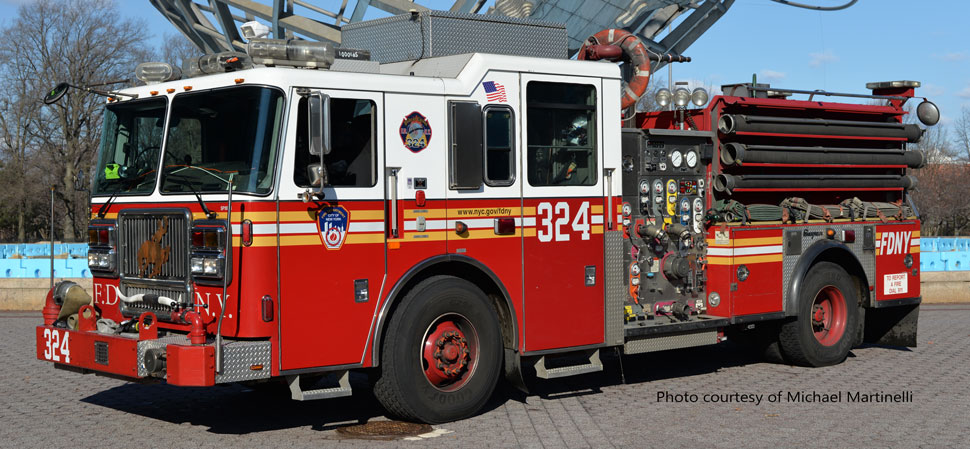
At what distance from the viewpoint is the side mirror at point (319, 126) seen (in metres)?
7.39

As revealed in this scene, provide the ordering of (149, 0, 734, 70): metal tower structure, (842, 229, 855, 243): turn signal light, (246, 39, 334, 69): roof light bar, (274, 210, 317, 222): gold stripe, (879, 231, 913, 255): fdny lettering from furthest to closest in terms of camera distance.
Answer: (149, 0, 734, 70): metal tower structure
(879, 231, 913, 255): fdny lettering
(842, 229, 855, 243): turn signal light
(246, 39, 334, 69): roof light bar
(274, 210, 317, 222): gold stripe

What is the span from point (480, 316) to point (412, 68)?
2175mm

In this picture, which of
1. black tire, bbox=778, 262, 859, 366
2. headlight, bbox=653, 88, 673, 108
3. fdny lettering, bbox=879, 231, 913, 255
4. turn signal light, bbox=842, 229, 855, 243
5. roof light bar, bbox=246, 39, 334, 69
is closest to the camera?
roof light bar, bbox=246, 39, 334, 69

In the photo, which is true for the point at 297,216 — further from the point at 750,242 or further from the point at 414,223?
the point at 750,242

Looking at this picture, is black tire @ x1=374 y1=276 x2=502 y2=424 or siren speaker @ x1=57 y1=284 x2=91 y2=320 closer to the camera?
black tire @ x1=374 y1=276 x2=502 y2=424

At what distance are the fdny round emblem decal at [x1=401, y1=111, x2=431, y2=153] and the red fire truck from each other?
2 cm

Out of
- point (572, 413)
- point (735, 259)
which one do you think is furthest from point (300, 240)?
point (735, 259)

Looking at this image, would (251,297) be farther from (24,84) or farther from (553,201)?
(24,84)

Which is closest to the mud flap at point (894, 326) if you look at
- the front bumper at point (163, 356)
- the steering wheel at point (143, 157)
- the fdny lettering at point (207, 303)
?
the front bumper at point (163, 356)

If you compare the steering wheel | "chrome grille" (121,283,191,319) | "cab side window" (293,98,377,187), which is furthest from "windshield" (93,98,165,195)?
"cab side window" (293,98,377,187)

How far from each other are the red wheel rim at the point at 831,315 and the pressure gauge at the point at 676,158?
8.10 ft

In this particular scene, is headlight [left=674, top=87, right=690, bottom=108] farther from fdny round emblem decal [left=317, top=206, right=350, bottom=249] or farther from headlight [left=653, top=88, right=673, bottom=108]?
fdny round emblem decal [left=317, top=206, right=350, bottom=249]

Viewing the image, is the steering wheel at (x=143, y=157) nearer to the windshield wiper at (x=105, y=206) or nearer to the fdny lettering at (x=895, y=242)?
the windshield wiper at (x=105, y=206)

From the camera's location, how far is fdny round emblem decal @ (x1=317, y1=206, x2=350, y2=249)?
7.68 meters
